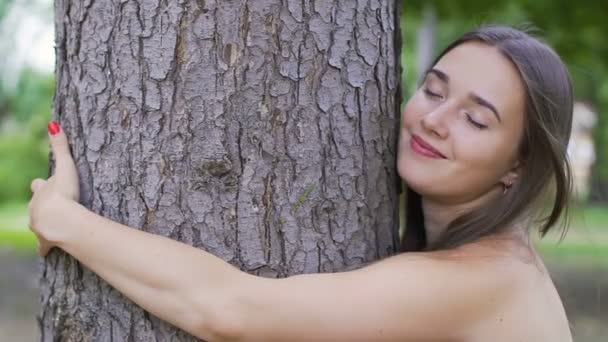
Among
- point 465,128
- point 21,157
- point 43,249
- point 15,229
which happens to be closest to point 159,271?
point 43,249

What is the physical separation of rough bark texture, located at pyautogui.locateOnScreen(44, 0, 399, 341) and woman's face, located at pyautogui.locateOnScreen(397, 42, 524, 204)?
0.17 metres

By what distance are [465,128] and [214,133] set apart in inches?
25.3

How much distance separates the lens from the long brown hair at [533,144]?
7.73ft

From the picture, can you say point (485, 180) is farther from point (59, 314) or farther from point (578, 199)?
point (59, 314)

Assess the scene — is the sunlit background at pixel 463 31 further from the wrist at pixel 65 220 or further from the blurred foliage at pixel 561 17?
the wrist at pixel 65 220

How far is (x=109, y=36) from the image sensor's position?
88.0 inches

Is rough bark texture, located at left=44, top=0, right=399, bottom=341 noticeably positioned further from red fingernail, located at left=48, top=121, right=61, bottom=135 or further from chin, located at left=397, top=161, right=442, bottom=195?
chin, located at left=397, top=161, right=442, bottom=195

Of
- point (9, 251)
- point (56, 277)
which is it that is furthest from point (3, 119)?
point (56, 277)

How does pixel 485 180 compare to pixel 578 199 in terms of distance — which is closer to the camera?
pixel 485 180

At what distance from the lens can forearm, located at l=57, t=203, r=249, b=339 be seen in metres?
2.05

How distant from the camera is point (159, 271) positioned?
2.05 meters

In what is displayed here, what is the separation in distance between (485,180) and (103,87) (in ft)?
3.32

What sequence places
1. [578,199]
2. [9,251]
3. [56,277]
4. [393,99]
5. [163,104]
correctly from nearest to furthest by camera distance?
1. [163,104]
2. [56,277]
3. [393,99]
4. [578,199]
5. [9,251]

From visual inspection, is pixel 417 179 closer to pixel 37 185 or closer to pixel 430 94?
pixel 430 94
